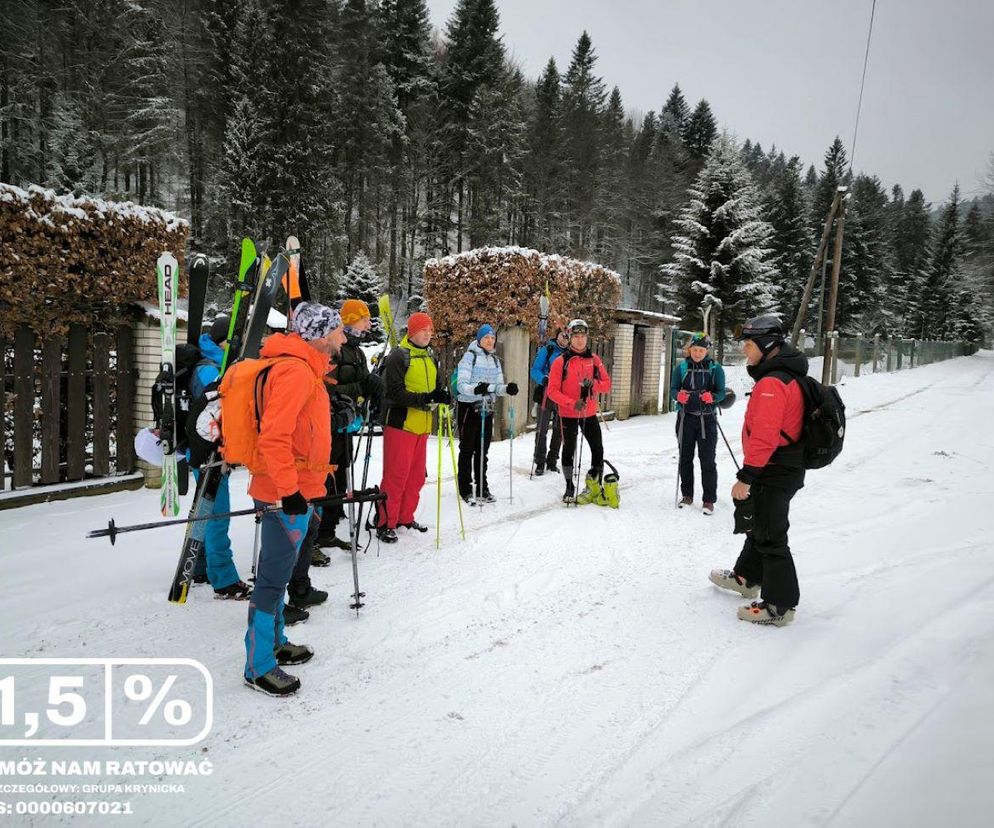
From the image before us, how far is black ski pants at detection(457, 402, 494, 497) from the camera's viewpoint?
6.43 m

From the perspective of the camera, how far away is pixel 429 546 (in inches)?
207

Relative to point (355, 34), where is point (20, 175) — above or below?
below

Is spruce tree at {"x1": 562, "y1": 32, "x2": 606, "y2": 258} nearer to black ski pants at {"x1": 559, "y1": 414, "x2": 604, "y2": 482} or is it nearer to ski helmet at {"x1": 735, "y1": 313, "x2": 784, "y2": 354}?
black ski pants at {"x1": 559, "y1": 414, "x2": 604, "y2": 482}

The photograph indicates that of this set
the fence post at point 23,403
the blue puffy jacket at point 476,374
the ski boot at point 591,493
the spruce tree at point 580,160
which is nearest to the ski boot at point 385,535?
the blue puffy jacket at point 476,374

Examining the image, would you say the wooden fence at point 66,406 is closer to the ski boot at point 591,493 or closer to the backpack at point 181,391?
the backpack at point 181,391

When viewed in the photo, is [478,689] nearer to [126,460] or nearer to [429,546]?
[429,546]

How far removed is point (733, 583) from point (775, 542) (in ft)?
2.27

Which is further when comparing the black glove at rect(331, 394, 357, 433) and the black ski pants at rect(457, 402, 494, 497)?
the black ski pants at rect(457, 402, 494, 497)

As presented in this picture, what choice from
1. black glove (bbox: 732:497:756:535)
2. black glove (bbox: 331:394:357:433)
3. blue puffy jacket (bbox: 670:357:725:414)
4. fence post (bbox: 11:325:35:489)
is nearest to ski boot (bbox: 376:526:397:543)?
black glove (bbox: 331:394:357:433)

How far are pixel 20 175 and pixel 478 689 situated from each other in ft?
81.5

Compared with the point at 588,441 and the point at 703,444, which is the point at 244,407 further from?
the point at 703,444

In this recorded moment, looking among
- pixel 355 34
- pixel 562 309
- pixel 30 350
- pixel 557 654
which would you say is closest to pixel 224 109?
pixel 355 34

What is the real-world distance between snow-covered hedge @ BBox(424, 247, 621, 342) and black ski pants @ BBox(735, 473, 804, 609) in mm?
7410

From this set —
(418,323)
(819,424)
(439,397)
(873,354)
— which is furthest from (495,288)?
(873,354)
